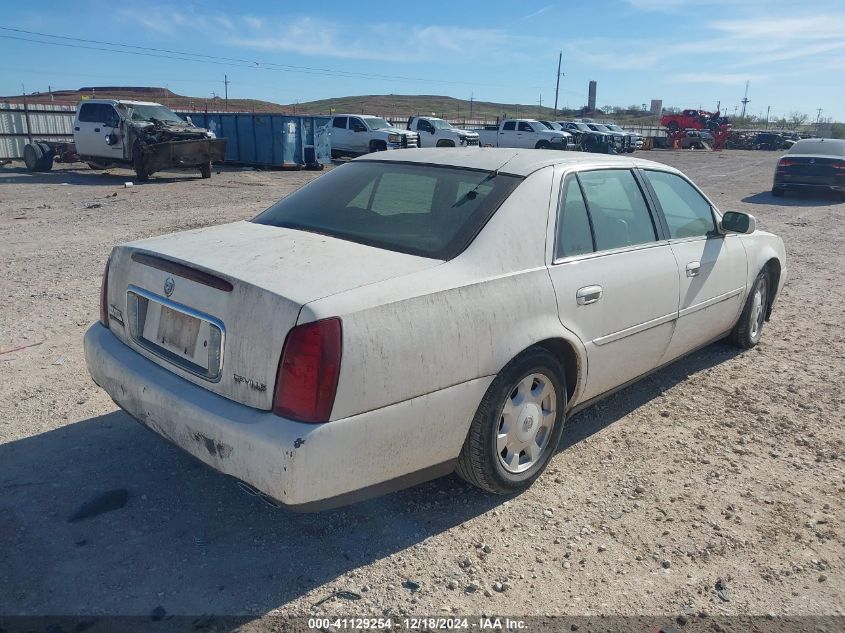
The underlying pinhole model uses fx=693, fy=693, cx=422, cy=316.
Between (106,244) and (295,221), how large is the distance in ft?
20.5

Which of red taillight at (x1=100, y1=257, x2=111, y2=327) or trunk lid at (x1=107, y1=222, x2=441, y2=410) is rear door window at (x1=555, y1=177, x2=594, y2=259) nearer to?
trunk lid at (x1=107, y1=222, x2=441, y2=410)

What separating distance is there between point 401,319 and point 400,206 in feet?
3.99

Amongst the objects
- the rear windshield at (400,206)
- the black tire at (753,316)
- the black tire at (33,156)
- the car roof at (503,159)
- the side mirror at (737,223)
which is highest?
the car roof at (503,159)

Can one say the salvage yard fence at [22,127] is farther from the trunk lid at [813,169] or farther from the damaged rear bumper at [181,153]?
the trunk lid at [813,169]

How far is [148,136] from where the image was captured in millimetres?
17078

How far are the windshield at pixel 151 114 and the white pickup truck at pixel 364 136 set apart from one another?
9.81m

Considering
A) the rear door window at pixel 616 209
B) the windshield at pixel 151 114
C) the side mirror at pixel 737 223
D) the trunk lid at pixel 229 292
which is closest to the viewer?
the trunk lid at pixel 229 292

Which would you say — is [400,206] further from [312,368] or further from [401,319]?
[312,368]

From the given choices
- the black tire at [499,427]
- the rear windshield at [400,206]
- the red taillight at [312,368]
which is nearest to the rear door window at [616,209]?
the rear windshield at [400,206]

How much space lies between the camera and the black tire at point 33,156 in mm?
19203

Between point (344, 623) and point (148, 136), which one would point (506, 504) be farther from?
point (148, 136)

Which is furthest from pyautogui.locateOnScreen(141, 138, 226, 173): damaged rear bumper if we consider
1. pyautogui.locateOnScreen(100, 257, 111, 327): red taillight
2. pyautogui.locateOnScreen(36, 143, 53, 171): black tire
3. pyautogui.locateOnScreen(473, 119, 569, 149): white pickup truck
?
pyautogui.locateOnScreen(473, 119, 569, 149): white pickup truck

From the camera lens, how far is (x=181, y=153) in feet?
57.3

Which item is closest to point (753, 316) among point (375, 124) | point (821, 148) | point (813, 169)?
point (813, 169)
